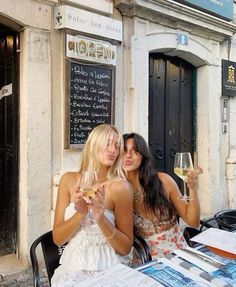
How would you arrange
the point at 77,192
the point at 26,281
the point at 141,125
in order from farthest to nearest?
the point at 141,125 < the point at 26,281 < the point at 77,192

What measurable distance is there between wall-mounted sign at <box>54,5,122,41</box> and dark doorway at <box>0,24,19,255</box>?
54 centimetres

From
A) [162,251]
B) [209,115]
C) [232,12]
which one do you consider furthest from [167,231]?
[232,12]

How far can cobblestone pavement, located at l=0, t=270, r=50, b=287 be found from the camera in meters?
3.38

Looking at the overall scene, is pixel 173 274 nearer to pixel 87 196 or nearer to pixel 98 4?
pixel 87 196

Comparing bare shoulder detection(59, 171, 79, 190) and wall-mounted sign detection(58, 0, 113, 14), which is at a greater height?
wall-mounted sign detection(58, 0, 113, 14)

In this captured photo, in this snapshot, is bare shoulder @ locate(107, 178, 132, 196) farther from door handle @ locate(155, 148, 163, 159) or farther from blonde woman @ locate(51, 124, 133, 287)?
door handle @ locate(155, 148, 163, 159)

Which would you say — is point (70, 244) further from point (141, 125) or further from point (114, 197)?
point (141, 125)

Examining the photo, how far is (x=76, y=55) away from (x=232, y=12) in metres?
3.56

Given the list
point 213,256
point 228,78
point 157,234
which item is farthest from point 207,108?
point 213,256

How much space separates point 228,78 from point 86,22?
3209 millimetres

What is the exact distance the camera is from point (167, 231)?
7.82 feet

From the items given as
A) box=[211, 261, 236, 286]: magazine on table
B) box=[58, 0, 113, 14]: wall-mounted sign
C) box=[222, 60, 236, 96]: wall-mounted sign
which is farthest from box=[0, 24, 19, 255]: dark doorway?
box=[222, 60, 236, 96]: wall-mounted sign

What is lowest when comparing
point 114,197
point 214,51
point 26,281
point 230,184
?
point 26,281

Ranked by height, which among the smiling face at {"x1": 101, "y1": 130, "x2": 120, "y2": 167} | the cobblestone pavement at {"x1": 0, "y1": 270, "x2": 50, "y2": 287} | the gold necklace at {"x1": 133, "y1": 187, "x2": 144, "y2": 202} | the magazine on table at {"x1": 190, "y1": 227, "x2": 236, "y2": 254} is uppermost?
the smiling face at {"x1": 101, "y1": 130, "x2": 120, "y2": 167}
